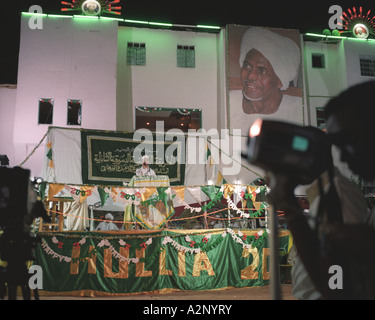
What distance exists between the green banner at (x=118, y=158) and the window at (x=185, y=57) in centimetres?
735

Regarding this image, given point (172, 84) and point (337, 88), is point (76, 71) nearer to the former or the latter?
point (172, 84)

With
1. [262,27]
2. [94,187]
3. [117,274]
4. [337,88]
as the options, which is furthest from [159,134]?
[337,88]

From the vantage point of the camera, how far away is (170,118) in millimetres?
18531

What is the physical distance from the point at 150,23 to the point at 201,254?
12637mm

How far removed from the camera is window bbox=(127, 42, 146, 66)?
17688 millimetres

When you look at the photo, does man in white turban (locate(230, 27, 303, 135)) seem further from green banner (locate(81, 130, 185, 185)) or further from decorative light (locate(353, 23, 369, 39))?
green banner (locate(81, 130, 185, 185))

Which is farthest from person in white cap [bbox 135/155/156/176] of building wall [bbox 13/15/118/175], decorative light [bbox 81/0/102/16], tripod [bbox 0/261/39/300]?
decorative light [bbox 81/0/102/16]

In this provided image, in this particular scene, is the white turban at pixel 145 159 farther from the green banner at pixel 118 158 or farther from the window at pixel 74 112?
the window at pixel 74 112

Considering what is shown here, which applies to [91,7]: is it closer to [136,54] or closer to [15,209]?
[136,54]

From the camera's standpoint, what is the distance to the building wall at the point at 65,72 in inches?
635

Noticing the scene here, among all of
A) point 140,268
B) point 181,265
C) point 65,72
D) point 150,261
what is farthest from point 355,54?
point 140,268

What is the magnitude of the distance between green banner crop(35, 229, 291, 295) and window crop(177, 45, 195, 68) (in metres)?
10.6

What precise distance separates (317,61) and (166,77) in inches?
317

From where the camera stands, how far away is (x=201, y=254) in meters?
9.17
